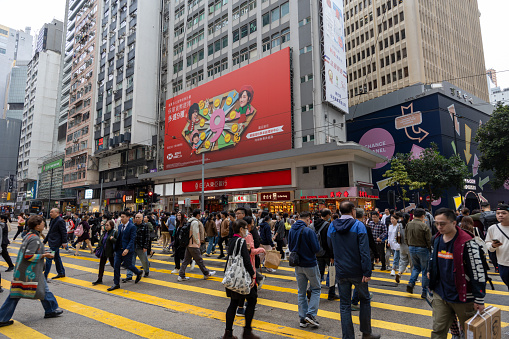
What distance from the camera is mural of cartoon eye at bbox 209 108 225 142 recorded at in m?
33.5

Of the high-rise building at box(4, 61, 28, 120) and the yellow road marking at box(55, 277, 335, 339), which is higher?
the high-rise building at box(4, 61, 28, 120)

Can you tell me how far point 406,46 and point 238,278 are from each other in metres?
50.0

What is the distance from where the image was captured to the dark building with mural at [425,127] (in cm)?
3478

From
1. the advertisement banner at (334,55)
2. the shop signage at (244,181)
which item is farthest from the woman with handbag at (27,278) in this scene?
the advertisement banner at (334,55)

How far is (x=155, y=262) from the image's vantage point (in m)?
12.2

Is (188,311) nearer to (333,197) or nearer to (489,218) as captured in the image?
(489,218)

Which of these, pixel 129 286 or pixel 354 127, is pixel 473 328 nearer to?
pixel 129 286

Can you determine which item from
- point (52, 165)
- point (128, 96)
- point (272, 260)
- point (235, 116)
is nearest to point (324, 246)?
point (272, 260)

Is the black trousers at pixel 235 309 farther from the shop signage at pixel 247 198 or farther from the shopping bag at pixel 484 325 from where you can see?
the shop signage at pixel 247 198

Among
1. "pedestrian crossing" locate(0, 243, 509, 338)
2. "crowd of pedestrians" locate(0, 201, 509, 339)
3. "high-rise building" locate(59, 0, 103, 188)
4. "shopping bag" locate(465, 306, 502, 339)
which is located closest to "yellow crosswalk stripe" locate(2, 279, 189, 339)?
"pedestrian crossing" locate(0, 243, 509, 338)

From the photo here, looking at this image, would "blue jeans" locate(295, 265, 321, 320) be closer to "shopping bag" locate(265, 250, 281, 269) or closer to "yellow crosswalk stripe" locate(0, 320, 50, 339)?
"shopping bag" locate(265, 250, 281, 269)

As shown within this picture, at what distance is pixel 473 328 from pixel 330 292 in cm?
408

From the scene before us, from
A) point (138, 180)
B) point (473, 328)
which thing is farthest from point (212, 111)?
point (473, 328)

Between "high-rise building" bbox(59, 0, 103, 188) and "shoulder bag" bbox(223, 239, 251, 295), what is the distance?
5771cm
